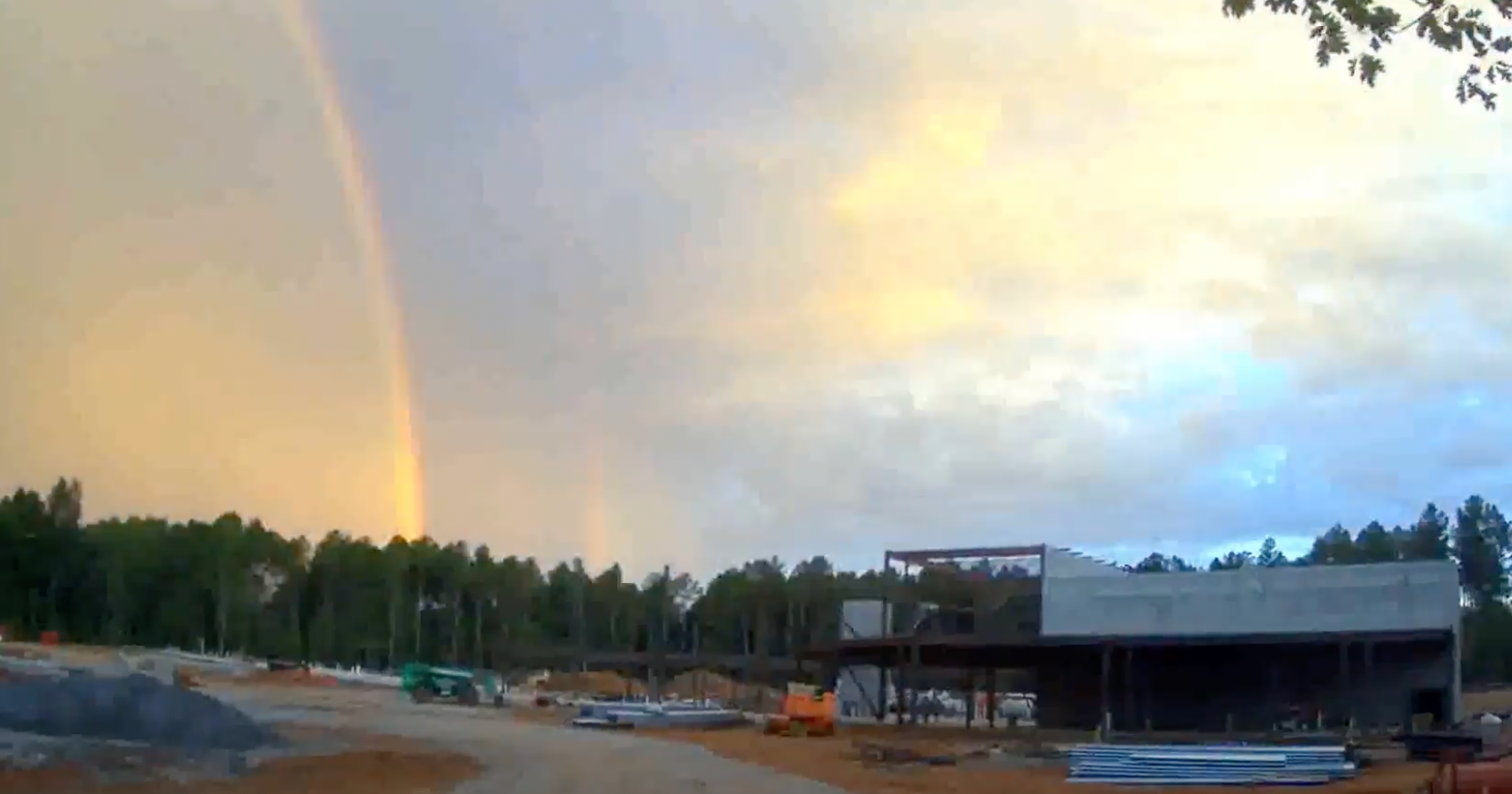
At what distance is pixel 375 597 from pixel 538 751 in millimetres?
80708

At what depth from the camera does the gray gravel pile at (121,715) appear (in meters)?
29.2

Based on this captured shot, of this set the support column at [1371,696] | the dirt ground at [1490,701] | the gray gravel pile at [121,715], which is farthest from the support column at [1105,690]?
the dirt ground at [1490,701]

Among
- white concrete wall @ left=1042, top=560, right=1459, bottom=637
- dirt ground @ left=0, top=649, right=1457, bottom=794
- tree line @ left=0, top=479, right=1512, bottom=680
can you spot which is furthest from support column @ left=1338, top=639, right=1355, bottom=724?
tree line @ left=0, top=479, right=1512, bottom=680

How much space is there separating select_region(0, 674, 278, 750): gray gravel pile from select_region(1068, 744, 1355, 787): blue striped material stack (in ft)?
56.8

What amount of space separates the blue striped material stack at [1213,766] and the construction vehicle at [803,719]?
51.6ft

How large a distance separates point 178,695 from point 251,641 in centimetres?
7537

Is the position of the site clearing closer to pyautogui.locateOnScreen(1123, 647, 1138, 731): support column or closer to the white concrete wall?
the white concrete wall

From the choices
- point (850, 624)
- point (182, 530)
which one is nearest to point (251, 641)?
point (182, 530)

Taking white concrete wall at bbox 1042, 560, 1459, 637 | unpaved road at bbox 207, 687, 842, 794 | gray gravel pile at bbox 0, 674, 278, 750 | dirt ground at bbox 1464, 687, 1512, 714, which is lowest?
dirt ground at bbox 1464, 687, 1512, 714

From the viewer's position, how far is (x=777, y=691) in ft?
280

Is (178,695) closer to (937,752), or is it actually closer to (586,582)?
(937,752)

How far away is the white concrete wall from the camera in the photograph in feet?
129

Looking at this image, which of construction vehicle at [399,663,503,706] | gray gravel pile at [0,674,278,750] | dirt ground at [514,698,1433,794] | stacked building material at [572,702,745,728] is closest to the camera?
dirt ground at [514,698,1433,794]

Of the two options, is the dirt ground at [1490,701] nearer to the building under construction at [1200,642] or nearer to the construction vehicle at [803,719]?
the building under construction at [1200,642]
